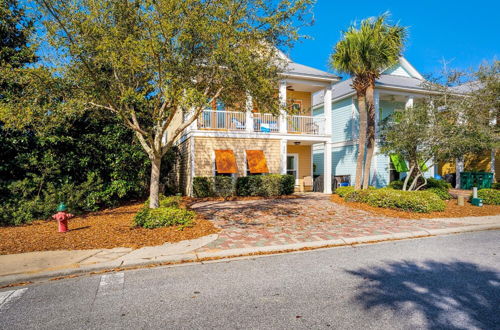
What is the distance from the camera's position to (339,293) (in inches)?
147

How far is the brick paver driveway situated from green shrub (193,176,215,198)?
1.87 metres

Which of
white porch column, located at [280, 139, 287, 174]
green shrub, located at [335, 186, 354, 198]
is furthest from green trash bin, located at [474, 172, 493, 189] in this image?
white porch column, located at [280, 139, 287, 174]

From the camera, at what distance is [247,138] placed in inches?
598

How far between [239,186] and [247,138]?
9.04ft

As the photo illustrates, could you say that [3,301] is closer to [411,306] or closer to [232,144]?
[411,306]

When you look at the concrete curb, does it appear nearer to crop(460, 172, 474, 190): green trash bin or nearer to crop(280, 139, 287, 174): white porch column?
crop(280, 139, 287, 174): white porch column

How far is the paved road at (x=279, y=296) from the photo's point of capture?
3.04 m

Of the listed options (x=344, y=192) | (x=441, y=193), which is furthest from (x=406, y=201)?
(x=441, y=193)

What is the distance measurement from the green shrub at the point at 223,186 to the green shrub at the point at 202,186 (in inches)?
11.9

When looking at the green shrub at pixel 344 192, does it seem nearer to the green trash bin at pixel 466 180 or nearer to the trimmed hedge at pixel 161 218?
the trimmed hedge at pixel 161 218

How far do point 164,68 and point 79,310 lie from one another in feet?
16.5

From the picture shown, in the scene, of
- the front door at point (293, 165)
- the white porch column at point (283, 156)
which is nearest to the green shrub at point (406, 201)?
the white porch column at point (283, 156)

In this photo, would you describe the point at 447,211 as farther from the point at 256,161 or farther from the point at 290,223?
the point at 256,161

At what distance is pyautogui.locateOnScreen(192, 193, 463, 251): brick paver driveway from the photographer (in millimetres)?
6578
